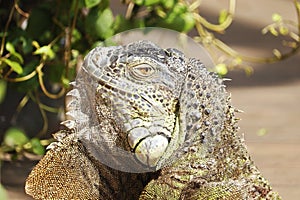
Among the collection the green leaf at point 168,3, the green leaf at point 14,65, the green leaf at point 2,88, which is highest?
the green leaf at point 168,3

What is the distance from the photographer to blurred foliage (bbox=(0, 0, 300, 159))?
120 inches

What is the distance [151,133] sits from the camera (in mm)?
1627

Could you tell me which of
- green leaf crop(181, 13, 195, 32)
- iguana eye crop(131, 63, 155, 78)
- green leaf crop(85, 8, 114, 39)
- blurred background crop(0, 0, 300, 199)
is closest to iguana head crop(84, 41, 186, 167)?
iguana eye crop(131, 63, 155, 78)

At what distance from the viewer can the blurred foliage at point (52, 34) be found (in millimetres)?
3037

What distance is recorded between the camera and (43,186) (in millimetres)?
1907

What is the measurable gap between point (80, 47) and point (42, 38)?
0.14 metres

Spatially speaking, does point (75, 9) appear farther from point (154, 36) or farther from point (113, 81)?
point (113, 81)

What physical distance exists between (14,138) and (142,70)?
166cm

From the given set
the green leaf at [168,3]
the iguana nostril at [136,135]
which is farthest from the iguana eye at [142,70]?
the green leaf at [168,3]

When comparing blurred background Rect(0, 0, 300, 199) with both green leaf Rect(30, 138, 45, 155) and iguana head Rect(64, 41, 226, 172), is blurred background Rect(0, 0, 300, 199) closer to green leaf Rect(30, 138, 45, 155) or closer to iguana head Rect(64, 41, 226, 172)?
green leaf Rect(30, 138, 45, 155)

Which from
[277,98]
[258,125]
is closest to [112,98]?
[258,125]

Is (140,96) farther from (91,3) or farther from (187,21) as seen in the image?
(187,21)

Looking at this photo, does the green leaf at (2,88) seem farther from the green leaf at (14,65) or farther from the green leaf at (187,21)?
the green leaf at (187,21)

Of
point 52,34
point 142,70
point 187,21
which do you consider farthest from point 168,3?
point 142,70
